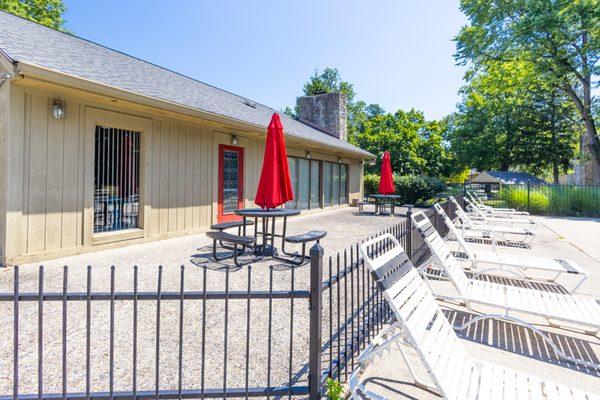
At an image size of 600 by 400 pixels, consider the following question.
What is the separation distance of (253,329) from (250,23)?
1839 cm

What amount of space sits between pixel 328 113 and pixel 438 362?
19.3m

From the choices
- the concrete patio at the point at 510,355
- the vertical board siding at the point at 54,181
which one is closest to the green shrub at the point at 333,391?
the concrete patio at the point at 510,355

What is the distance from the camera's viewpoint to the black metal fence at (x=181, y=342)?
6.38 feet

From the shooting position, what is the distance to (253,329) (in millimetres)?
3199

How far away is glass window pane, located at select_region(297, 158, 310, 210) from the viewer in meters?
13.2

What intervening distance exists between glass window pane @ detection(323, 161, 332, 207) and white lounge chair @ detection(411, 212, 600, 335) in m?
11.2

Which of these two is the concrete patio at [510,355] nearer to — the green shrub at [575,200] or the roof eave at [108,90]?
the roof eave at [108,90]

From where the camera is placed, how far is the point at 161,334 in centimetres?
302

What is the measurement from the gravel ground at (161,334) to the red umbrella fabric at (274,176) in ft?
4.41

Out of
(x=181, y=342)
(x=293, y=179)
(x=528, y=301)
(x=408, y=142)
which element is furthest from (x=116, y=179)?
(x=408, y=142)

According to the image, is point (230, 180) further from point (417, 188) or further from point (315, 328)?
point (417, 188)

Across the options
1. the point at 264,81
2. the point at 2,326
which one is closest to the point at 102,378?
the point at 2,326

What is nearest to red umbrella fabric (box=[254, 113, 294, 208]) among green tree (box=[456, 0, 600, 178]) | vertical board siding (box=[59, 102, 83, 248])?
vertical board siding (box=[59, 102, 83, 248])

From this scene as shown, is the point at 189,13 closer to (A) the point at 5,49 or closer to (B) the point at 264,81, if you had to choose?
(A) the point at 5,49
